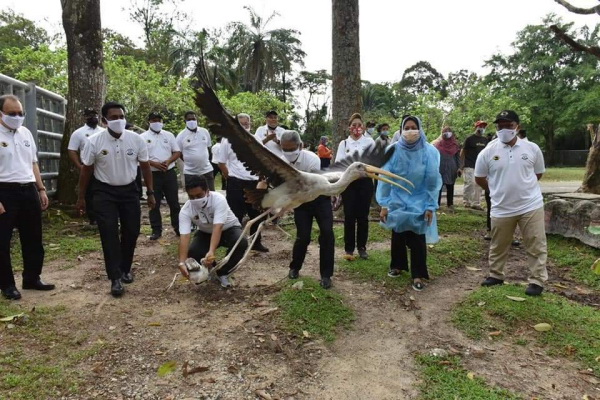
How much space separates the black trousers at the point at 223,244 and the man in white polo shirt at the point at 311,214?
0.66m

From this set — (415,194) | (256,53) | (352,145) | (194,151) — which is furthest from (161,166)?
(256,53)

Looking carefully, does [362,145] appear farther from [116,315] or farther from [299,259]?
[116,315]

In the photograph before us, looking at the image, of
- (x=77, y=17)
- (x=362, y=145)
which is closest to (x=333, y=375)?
(x=362, y=145)

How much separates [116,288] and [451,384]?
3310 mm

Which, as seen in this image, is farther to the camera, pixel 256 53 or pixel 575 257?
pixel 256 53

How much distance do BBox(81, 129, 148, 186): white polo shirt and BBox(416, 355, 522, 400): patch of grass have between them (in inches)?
132

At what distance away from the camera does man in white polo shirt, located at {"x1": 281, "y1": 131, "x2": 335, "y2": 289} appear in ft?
16.1

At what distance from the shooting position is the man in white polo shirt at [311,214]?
16.1ft

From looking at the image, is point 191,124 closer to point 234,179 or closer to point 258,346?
point 234,179

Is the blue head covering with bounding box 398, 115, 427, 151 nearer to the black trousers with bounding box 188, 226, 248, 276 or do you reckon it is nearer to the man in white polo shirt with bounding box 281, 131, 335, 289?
the man in white polo shirt with bounding box 281, 131, 335, 289

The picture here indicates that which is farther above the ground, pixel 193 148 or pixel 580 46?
pixel 580 46

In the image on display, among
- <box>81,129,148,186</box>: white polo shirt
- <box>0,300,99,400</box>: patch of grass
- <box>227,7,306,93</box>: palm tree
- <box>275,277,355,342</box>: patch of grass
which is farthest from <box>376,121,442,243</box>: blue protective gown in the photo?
<box>227,7,306,93</box>: palm tree

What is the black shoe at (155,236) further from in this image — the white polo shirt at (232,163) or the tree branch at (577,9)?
the tree branch at (577,9)

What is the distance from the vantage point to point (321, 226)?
491 cm
